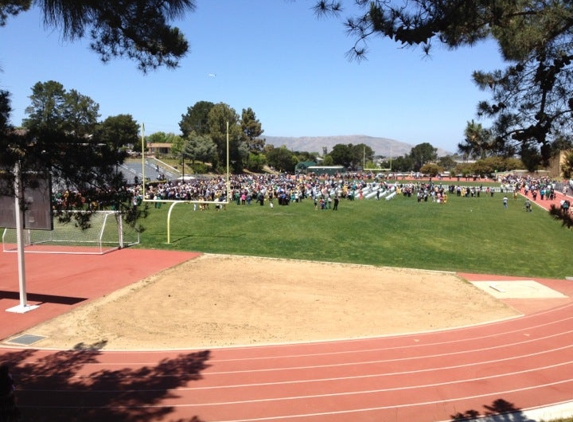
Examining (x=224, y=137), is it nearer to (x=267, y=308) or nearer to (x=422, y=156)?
(x=267, y=308)

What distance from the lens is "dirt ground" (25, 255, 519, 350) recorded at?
36.7ft

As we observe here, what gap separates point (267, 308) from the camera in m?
13.3

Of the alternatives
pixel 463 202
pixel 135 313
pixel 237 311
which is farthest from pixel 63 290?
pixel 463 202

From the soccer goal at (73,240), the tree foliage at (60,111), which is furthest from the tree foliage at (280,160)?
the tree foliage at (60,111)

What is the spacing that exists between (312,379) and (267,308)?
445 cm

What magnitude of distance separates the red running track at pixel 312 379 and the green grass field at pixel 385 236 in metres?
8.20

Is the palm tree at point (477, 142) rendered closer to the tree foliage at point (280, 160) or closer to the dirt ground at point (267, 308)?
the dirt ground at point (267, 308)

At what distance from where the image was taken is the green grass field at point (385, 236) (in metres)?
19.7

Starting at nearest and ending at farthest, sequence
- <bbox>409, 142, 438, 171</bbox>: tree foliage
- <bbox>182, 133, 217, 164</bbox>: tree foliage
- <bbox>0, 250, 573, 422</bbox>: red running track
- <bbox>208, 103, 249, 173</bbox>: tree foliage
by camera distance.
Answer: <bbox>0, 250, 573, 422</bbox>: red running track
<bbox>182, 133, 217, 164</bbox>: tree foliage
<bbox>208, 103, 249, 173</bbox>: tree foliage
<bbox>409, 142, 438, 171</bbox>: tree foliage

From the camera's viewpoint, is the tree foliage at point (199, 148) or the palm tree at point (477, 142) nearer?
the palm tree at point (477, 142)

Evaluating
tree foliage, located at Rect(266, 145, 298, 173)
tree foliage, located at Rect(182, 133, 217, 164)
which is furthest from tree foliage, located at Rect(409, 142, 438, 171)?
tree foliage, located at Rect(182, 133, 217, 164)

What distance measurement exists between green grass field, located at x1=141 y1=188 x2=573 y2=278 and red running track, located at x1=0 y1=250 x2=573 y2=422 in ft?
26.9

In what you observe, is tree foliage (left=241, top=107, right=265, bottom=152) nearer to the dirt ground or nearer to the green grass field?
the green grass field

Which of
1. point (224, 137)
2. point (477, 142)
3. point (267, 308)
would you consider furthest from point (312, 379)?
point (224, 137)
